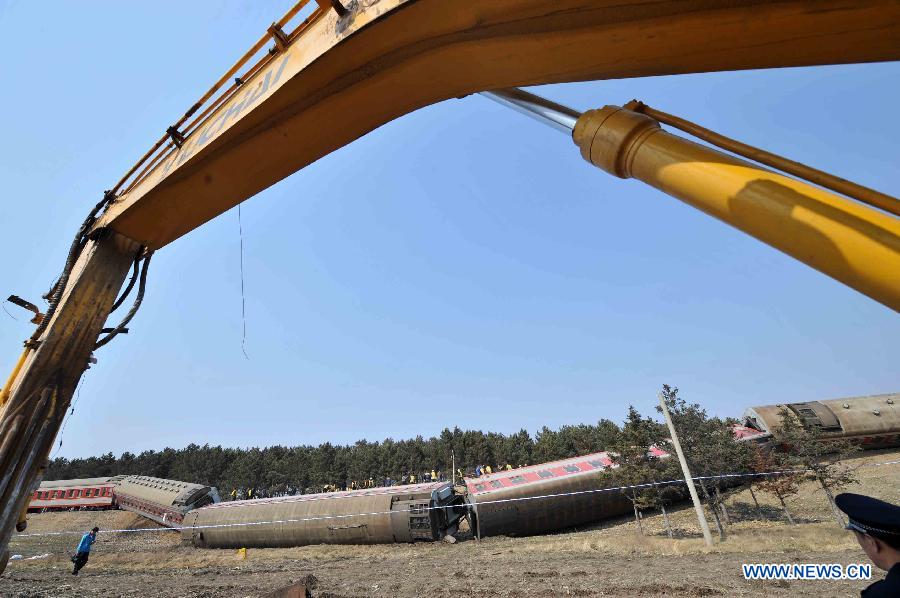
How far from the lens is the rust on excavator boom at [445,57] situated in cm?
187

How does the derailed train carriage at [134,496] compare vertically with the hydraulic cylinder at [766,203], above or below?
above

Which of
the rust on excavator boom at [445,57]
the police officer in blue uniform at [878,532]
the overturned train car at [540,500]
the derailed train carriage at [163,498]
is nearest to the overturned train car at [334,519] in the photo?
the overturned train car at [540,500]

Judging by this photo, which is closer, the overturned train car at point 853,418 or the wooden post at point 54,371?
the wooden post at point 54,371

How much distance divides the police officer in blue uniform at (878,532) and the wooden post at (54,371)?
593cm

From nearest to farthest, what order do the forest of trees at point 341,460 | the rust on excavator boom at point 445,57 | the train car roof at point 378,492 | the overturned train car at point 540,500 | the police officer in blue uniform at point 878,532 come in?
1. the rust on excavator boom at point 445,57
2. the police officer in blue uniform at point 878,532
3. the overturned train car at point 540,500
4. the train car roof at point 378,492
5. the forest of trees at point 341,460

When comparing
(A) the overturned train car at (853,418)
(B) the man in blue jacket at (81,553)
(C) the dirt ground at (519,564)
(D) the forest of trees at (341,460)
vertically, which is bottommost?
(C) the dirt ground at (519,564)

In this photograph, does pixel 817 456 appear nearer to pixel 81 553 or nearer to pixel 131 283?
pixel 131 283

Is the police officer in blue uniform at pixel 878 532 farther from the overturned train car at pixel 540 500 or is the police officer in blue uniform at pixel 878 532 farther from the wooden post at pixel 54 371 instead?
the overturned train car at pixel 540 500

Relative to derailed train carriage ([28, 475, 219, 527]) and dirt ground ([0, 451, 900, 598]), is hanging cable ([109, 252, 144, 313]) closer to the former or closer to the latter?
dirt ground ([0, 451, 900, 598])

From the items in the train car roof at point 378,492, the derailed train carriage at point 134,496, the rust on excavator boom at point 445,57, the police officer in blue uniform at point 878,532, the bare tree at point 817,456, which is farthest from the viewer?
the derailed train carriage at point 134,496

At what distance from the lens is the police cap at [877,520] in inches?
80.9
